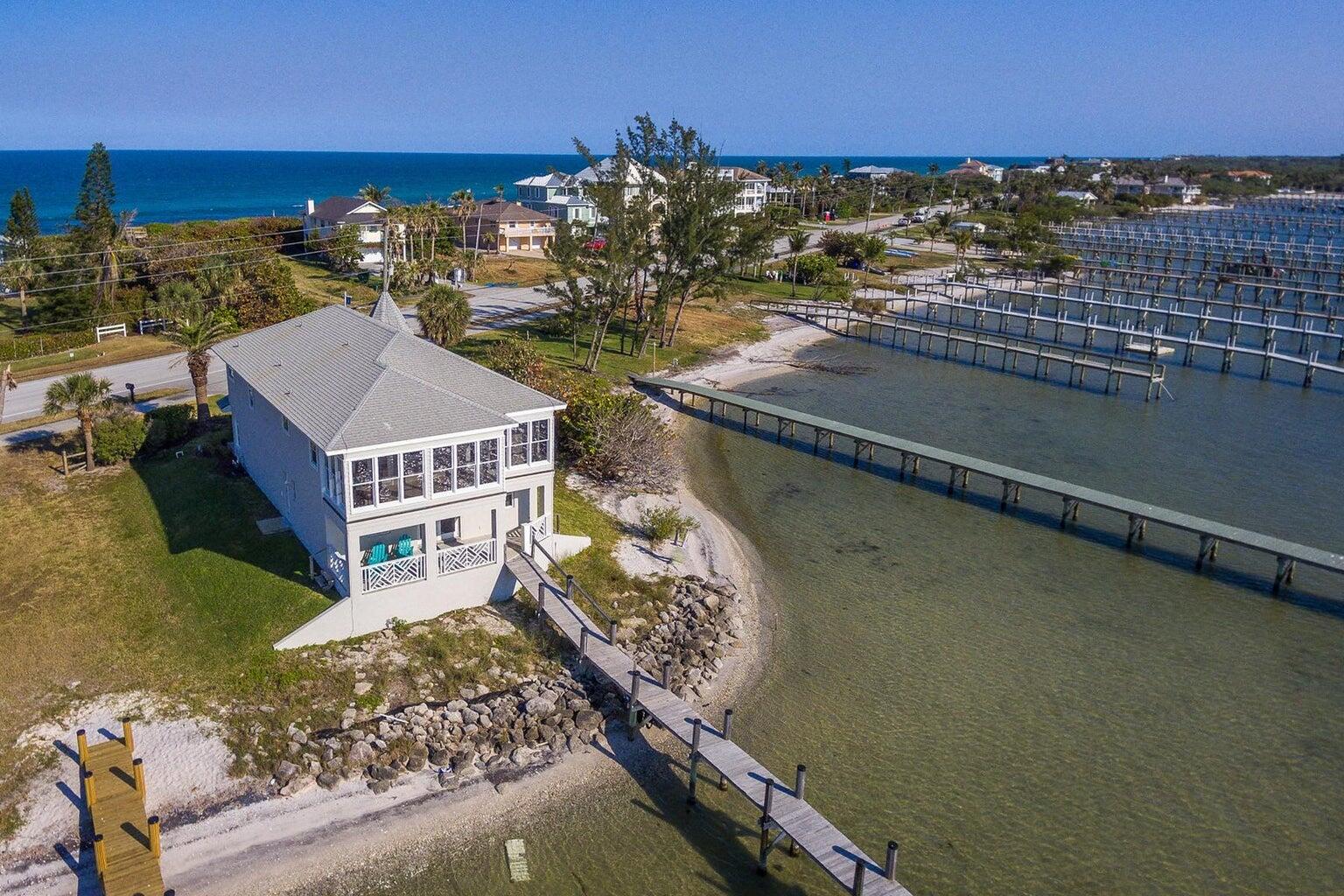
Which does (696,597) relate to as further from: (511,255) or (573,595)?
(511,255)

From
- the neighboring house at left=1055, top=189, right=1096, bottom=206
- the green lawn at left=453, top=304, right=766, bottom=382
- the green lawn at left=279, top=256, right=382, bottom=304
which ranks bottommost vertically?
the green lawn at left=453, top=304, right=766, bottom=382

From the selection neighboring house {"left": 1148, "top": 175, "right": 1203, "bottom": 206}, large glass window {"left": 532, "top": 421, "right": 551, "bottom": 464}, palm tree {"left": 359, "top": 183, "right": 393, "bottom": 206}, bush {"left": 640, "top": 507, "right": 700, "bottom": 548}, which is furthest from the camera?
neighboring house {"left": 1148, "top": 175, "right": 1203, "bottom": 206}

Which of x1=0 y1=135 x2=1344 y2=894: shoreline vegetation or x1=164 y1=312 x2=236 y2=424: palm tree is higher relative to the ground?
x1=164 y1=312 x2=236 y2=424: palm tree

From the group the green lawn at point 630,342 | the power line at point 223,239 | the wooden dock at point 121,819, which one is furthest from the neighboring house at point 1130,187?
the wooden dock at point 121,819

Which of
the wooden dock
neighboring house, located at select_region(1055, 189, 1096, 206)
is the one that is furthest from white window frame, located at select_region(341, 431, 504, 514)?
neighboring house, located at select_region(1055, 189, 1096, 206)

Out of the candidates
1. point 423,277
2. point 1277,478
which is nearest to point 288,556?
point 1277,478

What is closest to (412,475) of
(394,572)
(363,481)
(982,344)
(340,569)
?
(363,481)

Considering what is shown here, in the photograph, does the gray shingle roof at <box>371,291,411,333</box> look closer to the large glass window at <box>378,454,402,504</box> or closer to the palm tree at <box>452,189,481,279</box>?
the large glass window at <box>378,454,402,504</box>
